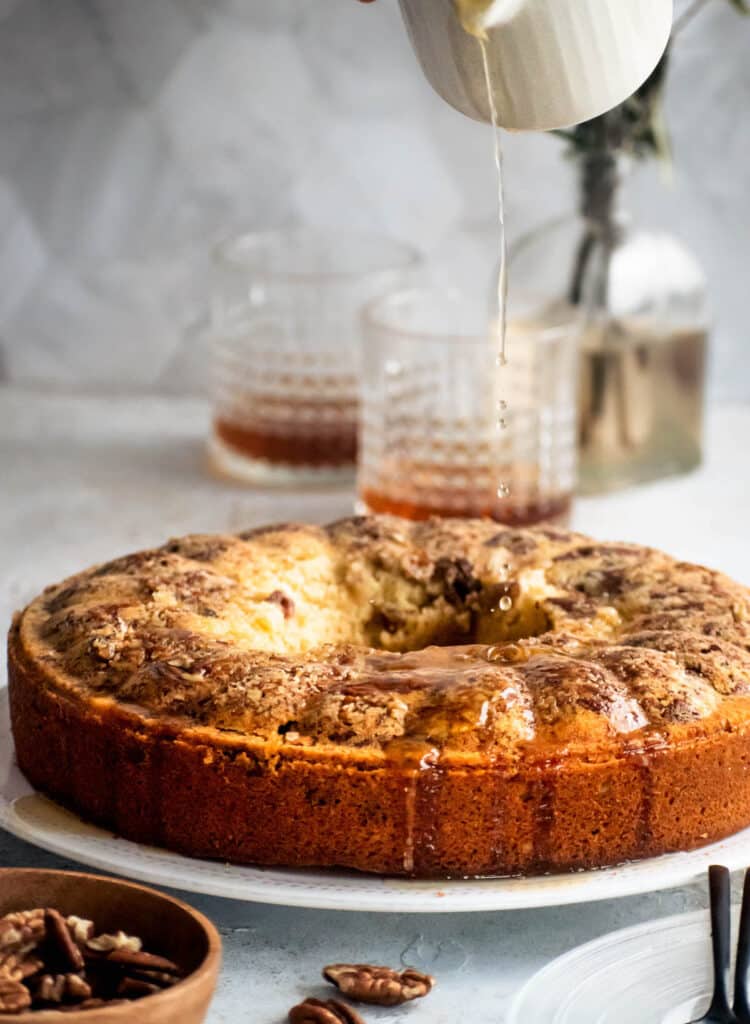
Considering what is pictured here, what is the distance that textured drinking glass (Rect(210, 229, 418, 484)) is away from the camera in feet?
7.65

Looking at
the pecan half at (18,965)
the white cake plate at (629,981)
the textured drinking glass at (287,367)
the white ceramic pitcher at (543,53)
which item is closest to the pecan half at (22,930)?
the pecan half at (18,965)

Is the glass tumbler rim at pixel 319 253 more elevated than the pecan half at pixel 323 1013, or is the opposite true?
the glass tumbler rim at pixel 319 253

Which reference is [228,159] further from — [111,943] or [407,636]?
[111,943]

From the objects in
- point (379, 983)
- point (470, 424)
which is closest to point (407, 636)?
point (379, 983)

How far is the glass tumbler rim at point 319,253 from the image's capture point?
7.81ft

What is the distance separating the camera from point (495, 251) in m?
2.68

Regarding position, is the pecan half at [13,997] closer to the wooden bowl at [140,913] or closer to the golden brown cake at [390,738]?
the wooden bowl at [140,913]

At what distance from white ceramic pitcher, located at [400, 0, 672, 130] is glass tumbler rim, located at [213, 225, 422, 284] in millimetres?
1136

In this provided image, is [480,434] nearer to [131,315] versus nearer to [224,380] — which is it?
[224,380]

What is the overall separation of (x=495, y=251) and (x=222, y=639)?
1.44 meters

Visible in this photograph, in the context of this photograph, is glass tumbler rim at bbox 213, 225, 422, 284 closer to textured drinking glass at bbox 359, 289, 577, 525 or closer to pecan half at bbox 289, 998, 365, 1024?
textured drinking glass at bbox 359, 289, 577, 525

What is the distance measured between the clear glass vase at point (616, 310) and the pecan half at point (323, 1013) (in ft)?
4.18

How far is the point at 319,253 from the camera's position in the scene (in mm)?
2600

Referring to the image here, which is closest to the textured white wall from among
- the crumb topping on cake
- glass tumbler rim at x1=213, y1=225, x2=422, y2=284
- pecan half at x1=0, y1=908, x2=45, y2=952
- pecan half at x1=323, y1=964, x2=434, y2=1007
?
glass tumbler rim at x1=213, y1=225, x2=422, y2=284
